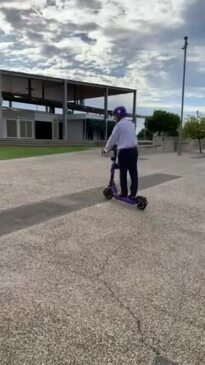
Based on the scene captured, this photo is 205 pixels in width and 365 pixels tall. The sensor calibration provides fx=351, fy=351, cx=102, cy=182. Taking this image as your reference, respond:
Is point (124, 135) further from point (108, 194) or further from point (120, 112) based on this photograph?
point (108, 194)

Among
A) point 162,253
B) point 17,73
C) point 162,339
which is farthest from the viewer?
point 17,73

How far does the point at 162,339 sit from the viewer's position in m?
2.68

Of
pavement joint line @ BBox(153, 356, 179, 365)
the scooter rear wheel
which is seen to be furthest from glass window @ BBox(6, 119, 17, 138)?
pavement joint line @ BBox(153, 356, 179, 365)

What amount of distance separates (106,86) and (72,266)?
4066 cm

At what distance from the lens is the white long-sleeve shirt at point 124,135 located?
275 inches

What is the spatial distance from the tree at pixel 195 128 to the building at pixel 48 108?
11.7m

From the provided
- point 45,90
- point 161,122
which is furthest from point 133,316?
point 161,122

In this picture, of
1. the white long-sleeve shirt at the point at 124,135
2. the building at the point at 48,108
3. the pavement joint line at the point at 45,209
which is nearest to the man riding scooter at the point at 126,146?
the white long-sleeve shirt at the point at 124,135

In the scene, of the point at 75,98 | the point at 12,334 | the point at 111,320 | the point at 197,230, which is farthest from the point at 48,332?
the point at 75,98

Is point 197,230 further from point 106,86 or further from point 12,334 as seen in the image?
point 106,86

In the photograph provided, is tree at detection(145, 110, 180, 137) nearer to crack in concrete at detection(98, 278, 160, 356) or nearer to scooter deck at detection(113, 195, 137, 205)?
scooter deck at detection(113, 195, 137, 205)

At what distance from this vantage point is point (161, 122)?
186 ft

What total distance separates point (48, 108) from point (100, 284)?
49.0m

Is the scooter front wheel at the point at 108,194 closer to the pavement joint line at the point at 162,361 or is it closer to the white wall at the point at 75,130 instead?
the pavement joint line at the point at 162,361
